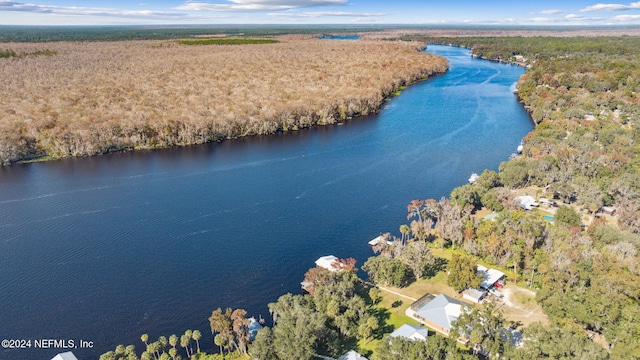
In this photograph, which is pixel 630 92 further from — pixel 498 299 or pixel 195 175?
pixel 195 175

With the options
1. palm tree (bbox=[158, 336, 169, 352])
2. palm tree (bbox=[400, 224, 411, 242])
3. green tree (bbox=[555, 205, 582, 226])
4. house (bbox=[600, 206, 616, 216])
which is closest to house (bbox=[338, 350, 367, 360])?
palm tree (bbox=[158, 336, 169, 352])

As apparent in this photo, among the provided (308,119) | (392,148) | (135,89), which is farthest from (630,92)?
(135,89)

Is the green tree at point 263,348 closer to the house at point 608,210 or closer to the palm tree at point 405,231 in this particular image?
the palm tree at point 405,231

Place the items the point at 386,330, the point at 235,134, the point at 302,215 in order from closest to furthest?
the point at 386,330
the point at 302,215
the point at 235,134

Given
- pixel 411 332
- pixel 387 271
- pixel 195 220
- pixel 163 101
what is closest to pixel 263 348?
pixel 411 332

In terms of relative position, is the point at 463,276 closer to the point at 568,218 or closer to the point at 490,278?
the point at 490,278

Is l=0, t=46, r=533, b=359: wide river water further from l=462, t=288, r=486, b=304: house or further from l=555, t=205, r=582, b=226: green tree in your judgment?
l=555, t=205, r=582, b=226: green tree

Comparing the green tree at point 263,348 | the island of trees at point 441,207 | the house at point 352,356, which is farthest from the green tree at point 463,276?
the green tree at point 263,348
